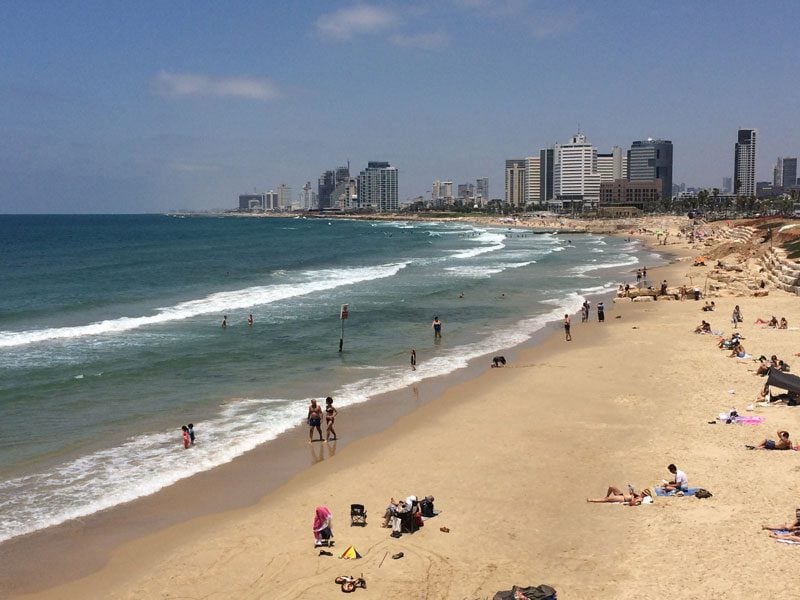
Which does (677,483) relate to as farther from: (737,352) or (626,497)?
(737,352)

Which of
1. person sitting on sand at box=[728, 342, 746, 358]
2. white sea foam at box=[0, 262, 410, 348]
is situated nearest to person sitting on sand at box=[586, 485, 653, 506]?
person sitting on sand at box=[728, 342, 746, 358]

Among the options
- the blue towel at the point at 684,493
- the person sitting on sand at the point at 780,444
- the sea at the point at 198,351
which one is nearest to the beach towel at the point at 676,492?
the blue towel at the point at 684,493

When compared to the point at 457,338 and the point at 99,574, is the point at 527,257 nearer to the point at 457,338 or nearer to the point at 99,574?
the point at 457,338

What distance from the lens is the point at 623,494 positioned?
12.9 meters

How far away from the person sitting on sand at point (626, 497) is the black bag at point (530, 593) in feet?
12.4

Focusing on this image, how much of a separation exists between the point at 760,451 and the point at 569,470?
13.2 ft

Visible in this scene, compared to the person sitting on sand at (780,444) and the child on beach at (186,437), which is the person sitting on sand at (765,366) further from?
the child on beach at (186,437)

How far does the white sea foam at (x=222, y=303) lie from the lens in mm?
31125

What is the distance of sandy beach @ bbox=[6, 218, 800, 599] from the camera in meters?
10.1

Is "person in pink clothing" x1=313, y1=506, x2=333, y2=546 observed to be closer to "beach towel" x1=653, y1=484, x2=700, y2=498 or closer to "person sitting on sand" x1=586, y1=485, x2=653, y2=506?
"person sitting on sand" x1=586, y1=485, x2=653, y2=506

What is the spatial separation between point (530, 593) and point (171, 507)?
24.0ft

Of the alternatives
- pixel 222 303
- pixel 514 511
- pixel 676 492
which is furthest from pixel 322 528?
pixel 222 303

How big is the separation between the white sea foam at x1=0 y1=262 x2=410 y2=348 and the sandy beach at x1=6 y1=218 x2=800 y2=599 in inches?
691

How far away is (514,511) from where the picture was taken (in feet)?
41.0
